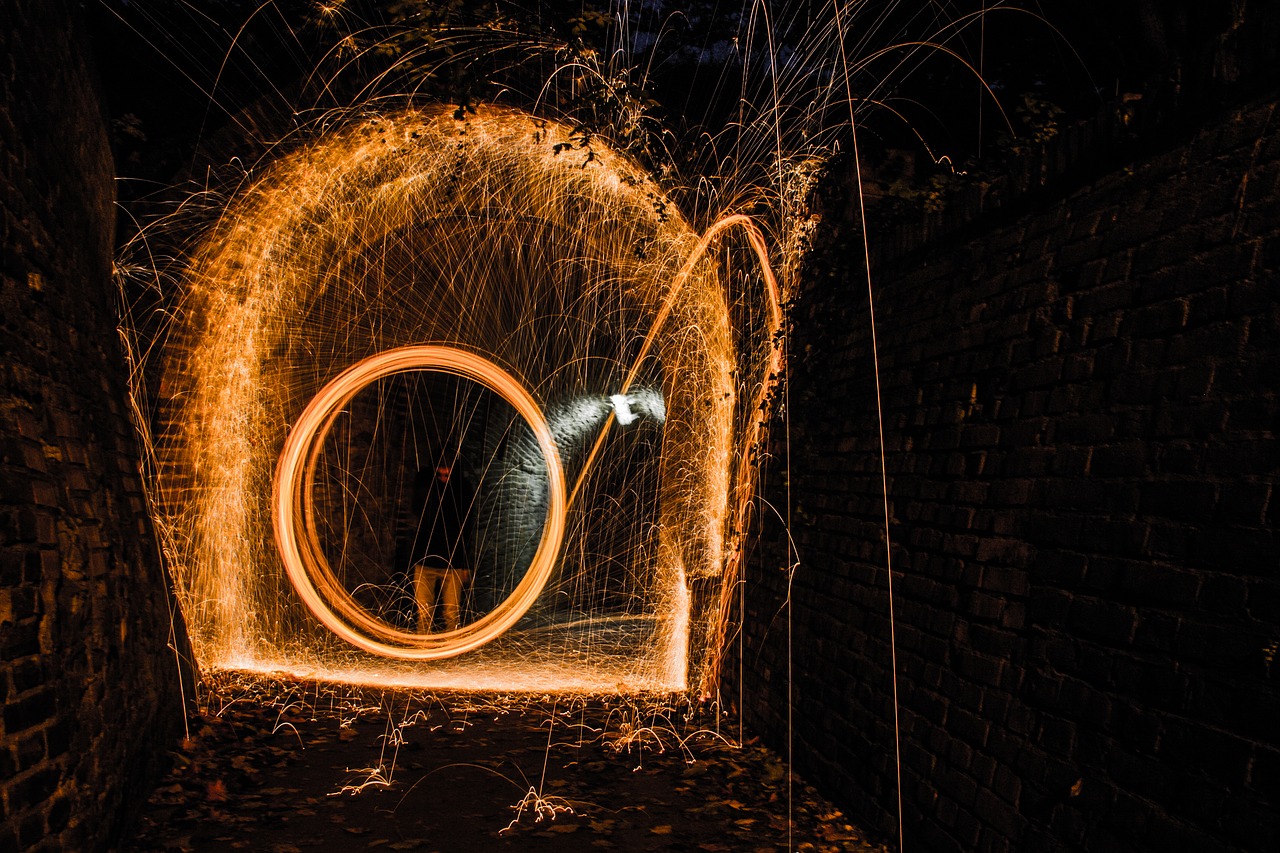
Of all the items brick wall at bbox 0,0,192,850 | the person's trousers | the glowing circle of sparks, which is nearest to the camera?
brick wall at bbox 0,0,192,850

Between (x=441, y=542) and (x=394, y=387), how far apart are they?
2600mm

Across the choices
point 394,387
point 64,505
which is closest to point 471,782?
point 64,505

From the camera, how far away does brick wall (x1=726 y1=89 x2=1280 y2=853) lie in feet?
7.59

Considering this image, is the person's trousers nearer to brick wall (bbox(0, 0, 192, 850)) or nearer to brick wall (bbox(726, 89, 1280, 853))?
brick wall (bbox(0, 0, 192, 850))

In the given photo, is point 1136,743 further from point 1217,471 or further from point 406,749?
point 406,749

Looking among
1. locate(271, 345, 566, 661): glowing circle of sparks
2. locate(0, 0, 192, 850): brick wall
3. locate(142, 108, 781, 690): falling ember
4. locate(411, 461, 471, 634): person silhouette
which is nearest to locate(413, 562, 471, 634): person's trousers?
locate(411, 461, 471, 634): person silhouette

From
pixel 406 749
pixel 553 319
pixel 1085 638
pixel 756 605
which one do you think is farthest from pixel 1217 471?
pixel 553 319

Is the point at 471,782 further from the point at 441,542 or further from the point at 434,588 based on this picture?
the point at 434,588

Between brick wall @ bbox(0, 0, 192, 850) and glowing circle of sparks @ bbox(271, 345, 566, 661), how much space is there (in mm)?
2195

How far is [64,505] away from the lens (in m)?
3.57

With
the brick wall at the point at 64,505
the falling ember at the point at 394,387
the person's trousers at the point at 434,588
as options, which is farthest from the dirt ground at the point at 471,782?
the person's trousers at the point at 434,588

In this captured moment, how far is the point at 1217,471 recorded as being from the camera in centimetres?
239

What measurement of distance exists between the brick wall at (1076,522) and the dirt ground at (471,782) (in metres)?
0.57

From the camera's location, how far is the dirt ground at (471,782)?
4105 millimetres
